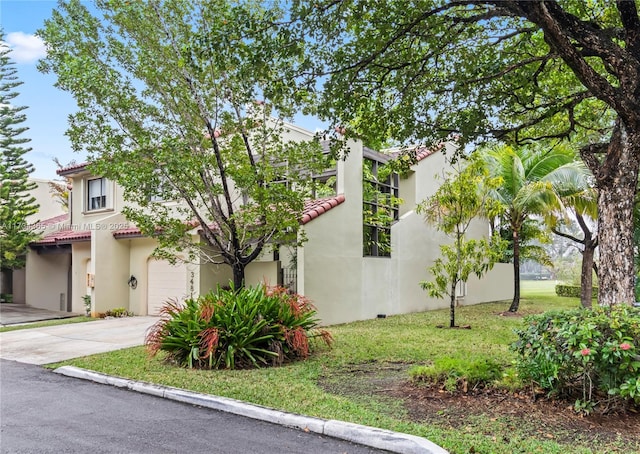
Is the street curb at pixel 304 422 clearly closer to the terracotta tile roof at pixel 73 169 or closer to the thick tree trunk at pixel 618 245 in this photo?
the thick tree trunk at pixel 618 245

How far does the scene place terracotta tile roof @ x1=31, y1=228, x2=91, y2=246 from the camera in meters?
17.6

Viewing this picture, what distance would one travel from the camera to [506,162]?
17.4 metres

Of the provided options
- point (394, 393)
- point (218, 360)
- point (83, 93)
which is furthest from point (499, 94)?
point (83, 93)

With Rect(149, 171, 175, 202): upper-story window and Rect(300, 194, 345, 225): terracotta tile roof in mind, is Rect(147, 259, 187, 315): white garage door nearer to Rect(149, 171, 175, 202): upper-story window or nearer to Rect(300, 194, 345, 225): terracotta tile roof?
Rect(300, 194, 345, 225): terracotta tile roof

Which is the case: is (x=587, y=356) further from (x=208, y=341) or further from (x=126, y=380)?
(x=126, y=380)

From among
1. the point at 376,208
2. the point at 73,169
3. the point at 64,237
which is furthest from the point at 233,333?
the point at 73,169

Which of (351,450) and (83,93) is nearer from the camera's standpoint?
(351,450)

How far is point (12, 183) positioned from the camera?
74.1 ft

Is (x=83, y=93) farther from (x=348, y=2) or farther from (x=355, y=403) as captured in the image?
(x=355, y=403)

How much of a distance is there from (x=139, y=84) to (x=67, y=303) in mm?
12972

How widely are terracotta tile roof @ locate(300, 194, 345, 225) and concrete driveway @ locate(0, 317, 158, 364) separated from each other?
190 inches

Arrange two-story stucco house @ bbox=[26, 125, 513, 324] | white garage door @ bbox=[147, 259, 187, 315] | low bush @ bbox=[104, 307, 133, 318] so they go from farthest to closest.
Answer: low bush @ bbox=[104, 307, 133, 318]
white garage door @ bbox=[147, 259, 187, 315]
two-story stucco house @ bbox=[26, 125, 513, 324]

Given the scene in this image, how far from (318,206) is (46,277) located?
13943mm

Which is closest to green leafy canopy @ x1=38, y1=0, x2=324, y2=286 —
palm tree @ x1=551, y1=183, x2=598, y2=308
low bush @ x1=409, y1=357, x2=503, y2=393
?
low bush @ x1=409, y1=357, x2=503, y2=393
